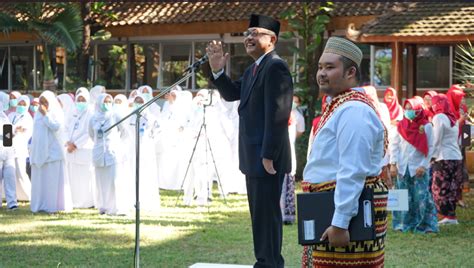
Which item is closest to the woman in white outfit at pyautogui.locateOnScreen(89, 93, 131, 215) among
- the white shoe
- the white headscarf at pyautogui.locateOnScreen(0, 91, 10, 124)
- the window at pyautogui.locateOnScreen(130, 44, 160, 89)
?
the white headscarf at pyautogui.locateOnScreen(0, 91, 10, 124)

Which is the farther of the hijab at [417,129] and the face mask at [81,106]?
the face mask at [81,106]

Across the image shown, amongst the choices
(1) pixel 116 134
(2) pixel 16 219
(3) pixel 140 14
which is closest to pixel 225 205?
(1) pixel 116 134

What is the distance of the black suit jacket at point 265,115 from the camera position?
21.1ft

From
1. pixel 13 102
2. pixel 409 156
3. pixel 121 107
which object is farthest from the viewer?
pixel 13 102

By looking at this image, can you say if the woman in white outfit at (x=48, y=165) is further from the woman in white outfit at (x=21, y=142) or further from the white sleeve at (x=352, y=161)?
the white sleeve at (x=352, y=161)

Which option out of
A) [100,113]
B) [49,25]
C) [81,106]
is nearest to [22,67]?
[49,25]

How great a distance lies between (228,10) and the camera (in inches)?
1057

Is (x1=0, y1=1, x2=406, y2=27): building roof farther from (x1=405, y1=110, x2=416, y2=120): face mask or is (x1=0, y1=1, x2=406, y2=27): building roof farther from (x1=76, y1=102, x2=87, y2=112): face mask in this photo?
(x1=405, y1=110, x2=416, y2=120): face mask

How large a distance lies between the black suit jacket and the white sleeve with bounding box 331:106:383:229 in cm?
A: 199

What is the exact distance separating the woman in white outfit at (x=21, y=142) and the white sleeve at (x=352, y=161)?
11.5 meters

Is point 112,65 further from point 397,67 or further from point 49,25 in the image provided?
point 397,67

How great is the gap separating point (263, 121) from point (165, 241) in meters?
4.63

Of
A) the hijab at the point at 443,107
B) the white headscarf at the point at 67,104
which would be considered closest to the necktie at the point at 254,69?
the hijab at the point at 443,107

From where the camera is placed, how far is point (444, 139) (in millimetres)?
12766
